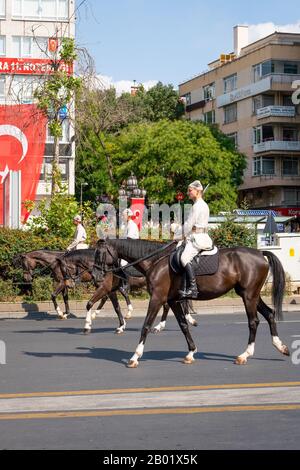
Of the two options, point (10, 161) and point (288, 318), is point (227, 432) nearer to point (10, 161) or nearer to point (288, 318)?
point (288, 318)

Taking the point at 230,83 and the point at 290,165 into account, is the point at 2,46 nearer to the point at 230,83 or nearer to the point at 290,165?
the point at 290,165

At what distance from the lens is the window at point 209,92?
89062 millimetres

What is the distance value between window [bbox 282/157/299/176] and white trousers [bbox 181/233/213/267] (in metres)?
66.8

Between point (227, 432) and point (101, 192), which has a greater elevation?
point (101, 192)

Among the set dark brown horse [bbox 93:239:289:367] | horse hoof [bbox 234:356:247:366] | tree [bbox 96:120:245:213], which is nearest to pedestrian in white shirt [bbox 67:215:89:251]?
dark brown horse [bbox 93:239:289:367]

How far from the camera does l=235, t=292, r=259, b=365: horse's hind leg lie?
39.5 feet

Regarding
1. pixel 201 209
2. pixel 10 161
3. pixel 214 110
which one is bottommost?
pixel 201 209

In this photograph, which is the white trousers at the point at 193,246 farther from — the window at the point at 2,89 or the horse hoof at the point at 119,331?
the window at the point at 2,89

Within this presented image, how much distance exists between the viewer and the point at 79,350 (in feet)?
46.2

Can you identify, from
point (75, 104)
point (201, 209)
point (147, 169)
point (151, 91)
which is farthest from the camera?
point (151, 91)

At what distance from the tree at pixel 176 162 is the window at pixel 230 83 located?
703 inches

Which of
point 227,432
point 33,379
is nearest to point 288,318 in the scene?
point 33,379

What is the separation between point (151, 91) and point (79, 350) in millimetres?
72762

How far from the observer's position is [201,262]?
41.0ft
